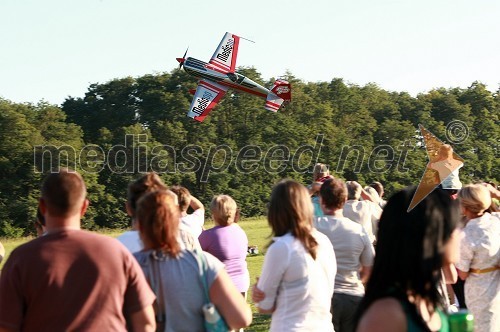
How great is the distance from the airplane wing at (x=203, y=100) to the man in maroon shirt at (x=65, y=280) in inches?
1086

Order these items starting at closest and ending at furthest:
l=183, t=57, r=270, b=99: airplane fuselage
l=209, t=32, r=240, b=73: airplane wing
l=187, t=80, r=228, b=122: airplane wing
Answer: l=187, t=80, r=228, b=122: airplane wing → l=183, t=57, r=270, b=99: airplane fuselage → l=209, t=32, r=240, b=73: airplane wing

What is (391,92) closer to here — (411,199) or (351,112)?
(351,112)

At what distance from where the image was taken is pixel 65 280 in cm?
375

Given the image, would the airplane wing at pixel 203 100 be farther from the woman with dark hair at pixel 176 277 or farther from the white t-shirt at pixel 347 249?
the woman with dark hair at pixel 176 277

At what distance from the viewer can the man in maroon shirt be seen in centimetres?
373

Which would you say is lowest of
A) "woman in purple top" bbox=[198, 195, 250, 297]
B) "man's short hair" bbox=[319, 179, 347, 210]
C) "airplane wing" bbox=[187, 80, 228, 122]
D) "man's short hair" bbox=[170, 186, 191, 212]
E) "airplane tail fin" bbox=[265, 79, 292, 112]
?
"woman in purple top" bbox=[198, 195, 250, 297]

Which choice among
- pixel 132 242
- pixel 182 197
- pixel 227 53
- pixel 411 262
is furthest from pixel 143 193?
pixel 227 53

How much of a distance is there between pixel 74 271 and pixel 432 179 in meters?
1.64

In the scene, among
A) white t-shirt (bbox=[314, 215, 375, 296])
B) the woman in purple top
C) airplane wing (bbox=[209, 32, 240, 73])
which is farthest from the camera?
airplane wing (bbox=[209, 32, 240, 73])

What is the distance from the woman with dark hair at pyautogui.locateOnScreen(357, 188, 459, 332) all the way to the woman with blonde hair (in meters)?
4.17

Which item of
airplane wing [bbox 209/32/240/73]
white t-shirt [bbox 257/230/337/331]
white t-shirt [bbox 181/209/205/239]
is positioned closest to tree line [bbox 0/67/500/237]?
airplane wing [bbox 209/32/240/73]

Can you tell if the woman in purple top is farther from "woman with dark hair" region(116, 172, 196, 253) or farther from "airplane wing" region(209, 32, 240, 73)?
"airplane wing" region(209, 32, 240, 73)

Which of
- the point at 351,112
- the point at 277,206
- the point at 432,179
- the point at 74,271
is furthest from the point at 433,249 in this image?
the point at 351,112

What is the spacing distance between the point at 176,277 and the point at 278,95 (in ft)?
97.0
